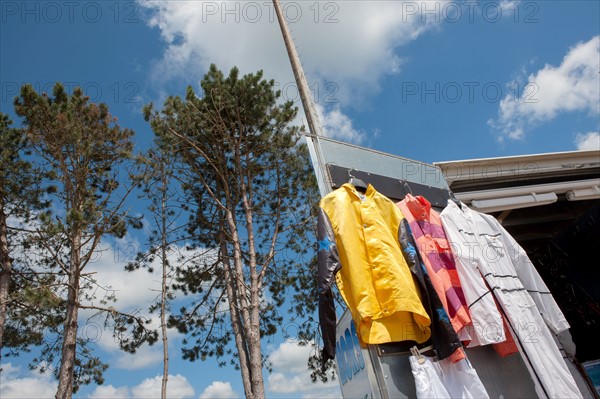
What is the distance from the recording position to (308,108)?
3.58m

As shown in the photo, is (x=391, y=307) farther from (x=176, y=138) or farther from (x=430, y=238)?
(x=176, y=138)

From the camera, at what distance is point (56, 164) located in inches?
328

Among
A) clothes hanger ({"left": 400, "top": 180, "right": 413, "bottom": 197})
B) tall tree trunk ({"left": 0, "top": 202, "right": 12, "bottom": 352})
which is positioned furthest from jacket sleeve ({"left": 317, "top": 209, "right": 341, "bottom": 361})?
tall tree trunk ({"left": 0, "top": 202, "right": 12, "bottom": 352})

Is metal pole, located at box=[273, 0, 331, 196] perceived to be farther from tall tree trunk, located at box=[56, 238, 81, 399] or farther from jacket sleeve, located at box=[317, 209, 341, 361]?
tall tree trunk, located at box=[56, 238, 81, 399]

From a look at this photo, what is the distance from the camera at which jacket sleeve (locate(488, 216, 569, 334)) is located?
2.47m

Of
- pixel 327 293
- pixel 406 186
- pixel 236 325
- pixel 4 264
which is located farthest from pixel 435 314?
pixel 4 264

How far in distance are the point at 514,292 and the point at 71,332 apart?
7732 mm

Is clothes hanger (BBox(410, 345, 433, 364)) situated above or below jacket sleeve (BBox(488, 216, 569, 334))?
below

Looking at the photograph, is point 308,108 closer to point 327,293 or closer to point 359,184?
point 359,184

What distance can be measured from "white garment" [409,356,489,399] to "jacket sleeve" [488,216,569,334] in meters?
0.90

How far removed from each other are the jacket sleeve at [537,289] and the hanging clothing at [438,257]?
0.55 m

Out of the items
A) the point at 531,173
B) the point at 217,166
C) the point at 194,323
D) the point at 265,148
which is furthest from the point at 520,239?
the point at 194,323

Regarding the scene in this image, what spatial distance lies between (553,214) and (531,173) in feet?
4.62

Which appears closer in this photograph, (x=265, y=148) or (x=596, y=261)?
(x=596, y=261)
